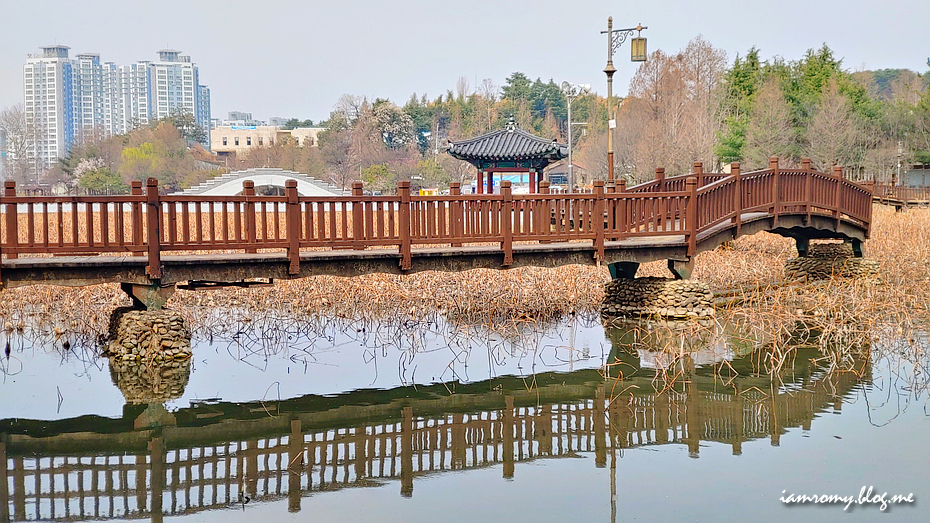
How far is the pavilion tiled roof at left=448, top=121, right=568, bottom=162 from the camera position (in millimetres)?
22875

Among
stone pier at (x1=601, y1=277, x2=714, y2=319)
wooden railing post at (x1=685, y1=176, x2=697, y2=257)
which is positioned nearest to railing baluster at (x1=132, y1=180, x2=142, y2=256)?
stone pier at (x1=601, y1=277, x2=714, y2=319)

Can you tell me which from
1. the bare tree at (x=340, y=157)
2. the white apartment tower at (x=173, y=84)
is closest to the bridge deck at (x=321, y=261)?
the bare tree at (x=340, y=157)

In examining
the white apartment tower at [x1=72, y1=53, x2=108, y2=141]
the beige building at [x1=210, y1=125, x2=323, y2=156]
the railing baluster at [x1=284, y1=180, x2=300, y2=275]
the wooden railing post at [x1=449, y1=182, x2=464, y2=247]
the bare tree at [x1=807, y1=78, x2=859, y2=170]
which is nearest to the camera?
the railing baluster at [x1=284, y1=180, x2=300, y2=275]

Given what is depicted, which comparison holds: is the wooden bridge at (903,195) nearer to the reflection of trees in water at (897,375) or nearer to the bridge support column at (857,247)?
the bridge support column at (857,247)

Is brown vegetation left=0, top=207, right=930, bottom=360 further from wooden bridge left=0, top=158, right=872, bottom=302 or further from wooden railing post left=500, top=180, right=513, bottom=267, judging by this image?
wooden bridge left=0, top=158, right=872, bottom=302

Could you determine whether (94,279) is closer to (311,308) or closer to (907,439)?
(311,308)

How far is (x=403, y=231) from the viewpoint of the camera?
40.4ft

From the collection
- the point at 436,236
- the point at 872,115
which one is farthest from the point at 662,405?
the point at 872,115

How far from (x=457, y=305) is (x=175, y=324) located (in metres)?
4.60

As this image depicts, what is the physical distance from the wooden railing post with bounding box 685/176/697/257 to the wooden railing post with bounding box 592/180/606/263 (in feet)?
5.07

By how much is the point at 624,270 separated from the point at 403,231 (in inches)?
193

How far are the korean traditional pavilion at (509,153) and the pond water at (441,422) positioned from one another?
30.8 feet

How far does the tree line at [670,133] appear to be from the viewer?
43938mm

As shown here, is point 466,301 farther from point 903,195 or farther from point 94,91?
point 94,91
